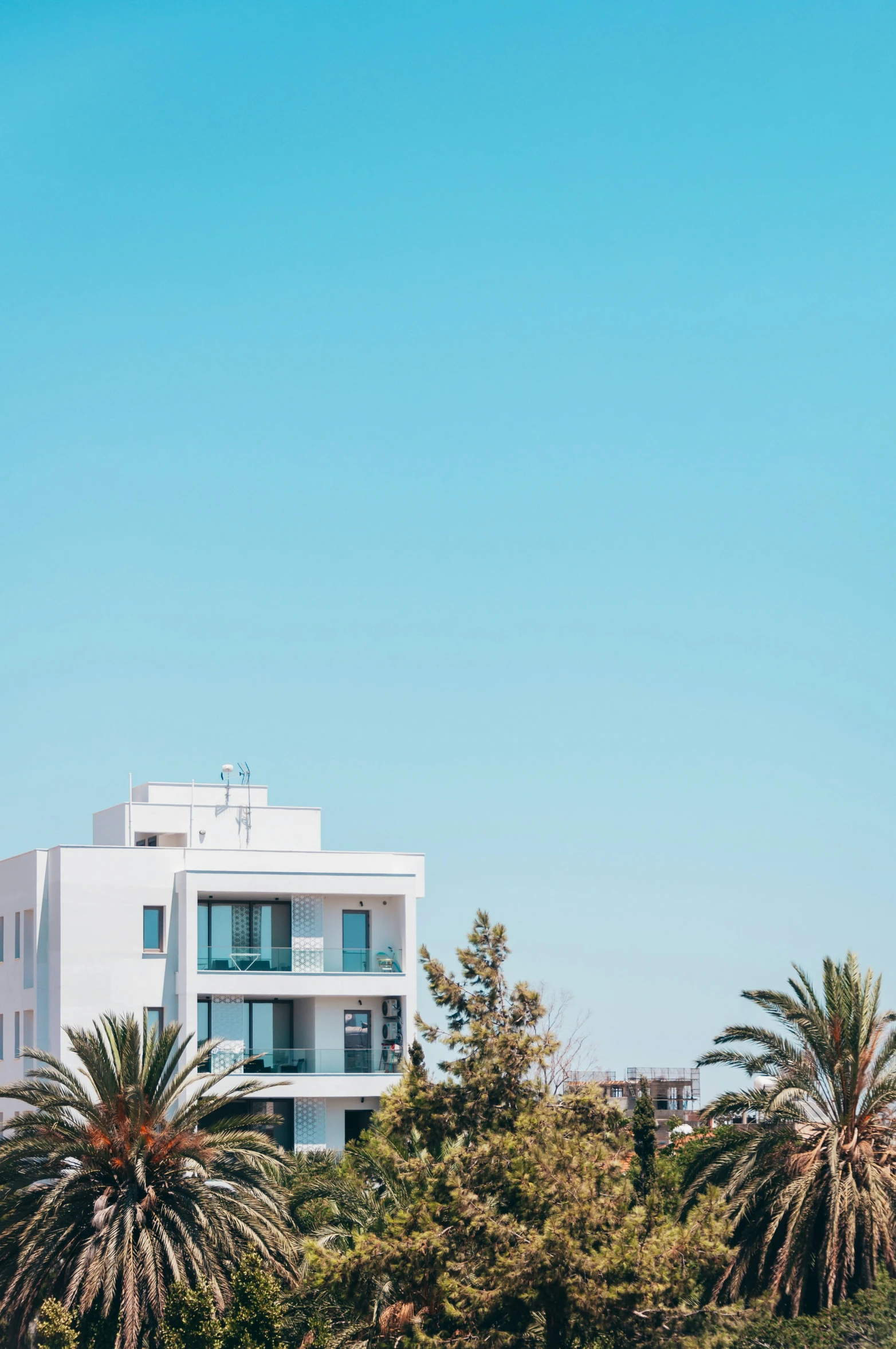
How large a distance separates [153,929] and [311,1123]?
717cm

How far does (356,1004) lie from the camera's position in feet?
177

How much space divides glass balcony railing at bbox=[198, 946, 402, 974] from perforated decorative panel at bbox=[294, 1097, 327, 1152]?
3.70 meters

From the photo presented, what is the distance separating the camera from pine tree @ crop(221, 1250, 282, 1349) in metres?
33.3

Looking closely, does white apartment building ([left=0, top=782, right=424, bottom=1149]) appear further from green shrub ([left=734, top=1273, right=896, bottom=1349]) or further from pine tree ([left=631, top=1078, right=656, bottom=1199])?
green shrub ([left=734, top=1273, right=896, bottom=1349])

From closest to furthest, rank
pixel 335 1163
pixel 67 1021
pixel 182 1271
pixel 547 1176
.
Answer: pixel 547 1176 → pixel 182 1271 → pixel 335 1163 → pixel 67 1021

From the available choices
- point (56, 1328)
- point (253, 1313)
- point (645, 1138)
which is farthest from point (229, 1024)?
point (56, 1328)

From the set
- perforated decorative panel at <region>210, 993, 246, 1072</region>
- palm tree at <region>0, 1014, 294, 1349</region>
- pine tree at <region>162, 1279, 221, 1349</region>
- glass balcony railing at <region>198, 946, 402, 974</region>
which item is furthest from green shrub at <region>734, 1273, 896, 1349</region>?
glass balcony railing at <region>198, 946, 402, 974</region>

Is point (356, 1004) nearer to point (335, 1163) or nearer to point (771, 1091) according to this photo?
point (335, 1163)

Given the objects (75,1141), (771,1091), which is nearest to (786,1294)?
(771,1091)

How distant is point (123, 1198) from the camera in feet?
114

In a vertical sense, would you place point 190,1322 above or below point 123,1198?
below

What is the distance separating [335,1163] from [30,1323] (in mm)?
11419

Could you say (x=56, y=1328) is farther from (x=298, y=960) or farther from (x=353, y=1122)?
(x=353, y=1122)

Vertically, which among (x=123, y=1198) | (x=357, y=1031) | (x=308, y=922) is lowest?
(x=123, y=1198)
